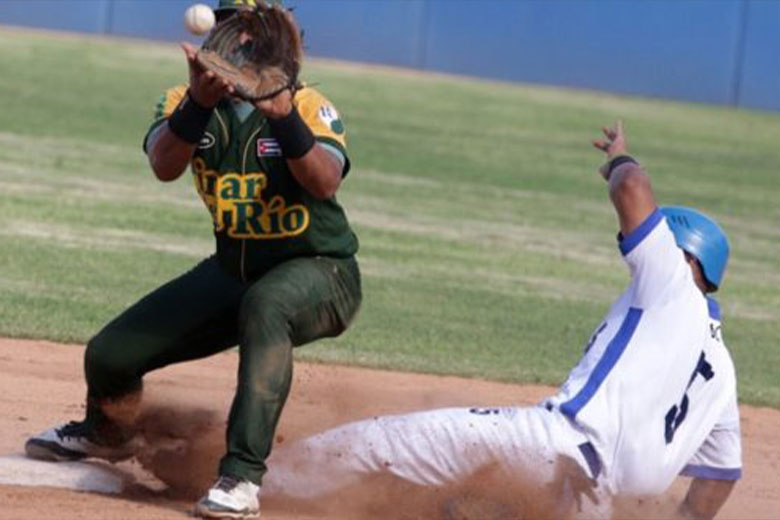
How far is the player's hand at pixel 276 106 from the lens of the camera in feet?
16.9

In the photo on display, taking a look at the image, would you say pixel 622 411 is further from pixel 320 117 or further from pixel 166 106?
pixel 166 106

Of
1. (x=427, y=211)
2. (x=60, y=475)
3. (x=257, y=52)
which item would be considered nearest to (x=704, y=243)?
(x=257, y=52)

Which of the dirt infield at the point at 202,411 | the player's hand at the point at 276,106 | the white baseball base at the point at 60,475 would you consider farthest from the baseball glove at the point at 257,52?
the white baseball base at the point at 60,475

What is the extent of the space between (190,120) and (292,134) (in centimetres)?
35

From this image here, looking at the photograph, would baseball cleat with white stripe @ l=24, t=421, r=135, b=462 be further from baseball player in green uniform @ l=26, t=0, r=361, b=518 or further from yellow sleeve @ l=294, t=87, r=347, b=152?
yellow sleeve @ l=294, t=87, r=347, b=152

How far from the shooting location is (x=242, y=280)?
5.65 m

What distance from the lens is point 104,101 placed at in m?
19.9

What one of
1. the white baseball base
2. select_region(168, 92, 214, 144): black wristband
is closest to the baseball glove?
select_region(168, 92, 214, 144): black wristband

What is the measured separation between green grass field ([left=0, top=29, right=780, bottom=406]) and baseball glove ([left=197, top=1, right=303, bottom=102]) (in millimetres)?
3365

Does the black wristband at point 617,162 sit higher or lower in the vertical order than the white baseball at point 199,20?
lower

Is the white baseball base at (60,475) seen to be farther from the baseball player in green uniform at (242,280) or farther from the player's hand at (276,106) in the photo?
the player's hand at (276,106)

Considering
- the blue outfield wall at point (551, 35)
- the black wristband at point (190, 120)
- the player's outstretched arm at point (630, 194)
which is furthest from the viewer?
the blue outfield wall at point (551, 35)

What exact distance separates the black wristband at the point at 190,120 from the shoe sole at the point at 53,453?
3.98 ft

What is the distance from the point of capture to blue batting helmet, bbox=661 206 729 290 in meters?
5.36
